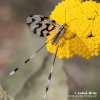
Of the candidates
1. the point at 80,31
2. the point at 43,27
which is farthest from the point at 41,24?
the point at 80,31

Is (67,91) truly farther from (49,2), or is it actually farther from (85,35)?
(49,2)

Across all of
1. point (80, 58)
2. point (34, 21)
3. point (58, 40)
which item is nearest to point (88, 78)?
point (80, 58)

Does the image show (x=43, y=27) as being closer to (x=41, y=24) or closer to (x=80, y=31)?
(x=41, y=24)
